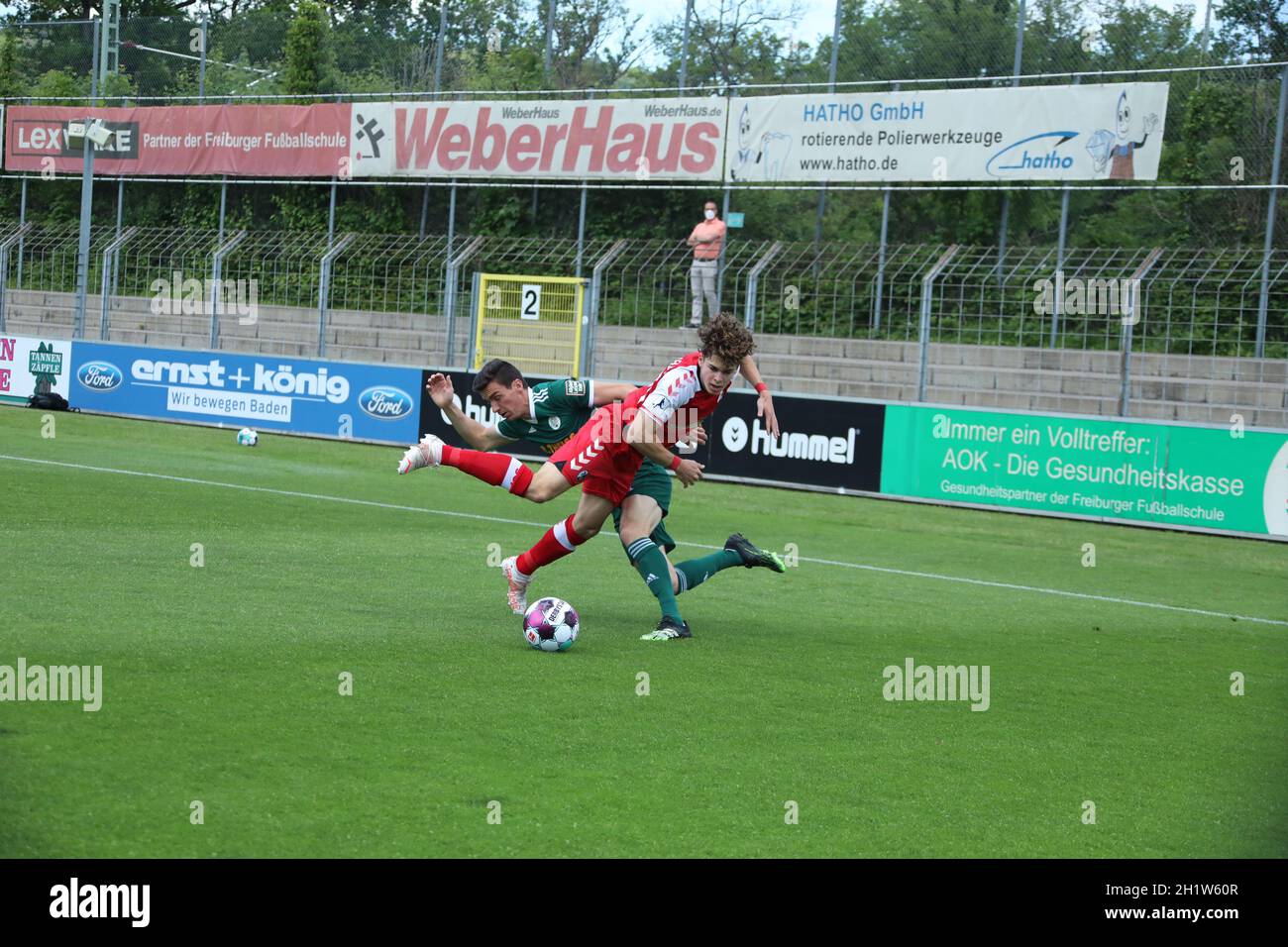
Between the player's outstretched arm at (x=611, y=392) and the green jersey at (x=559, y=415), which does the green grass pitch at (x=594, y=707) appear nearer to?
the green jersey at (x=559, y=415)

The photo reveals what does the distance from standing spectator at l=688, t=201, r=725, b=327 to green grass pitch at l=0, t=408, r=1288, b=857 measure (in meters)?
12.1

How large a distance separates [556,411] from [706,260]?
52.3 feet

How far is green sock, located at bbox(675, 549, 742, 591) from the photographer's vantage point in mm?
10078

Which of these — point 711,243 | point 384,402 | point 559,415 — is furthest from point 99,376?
point 559,415

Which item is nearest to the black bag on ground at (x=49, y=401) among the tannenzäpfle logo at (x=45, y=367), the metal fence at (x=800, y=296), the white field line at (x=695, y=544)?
the tannenzäpfle logo at (x=45, y=367)

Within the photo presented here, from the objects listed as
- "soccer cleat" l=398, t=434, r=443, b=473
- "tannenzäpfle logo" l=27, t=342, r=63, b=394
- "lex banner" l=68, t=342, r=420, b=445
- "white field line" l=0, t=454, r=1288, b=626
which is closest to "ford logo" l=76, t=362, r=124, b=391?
"lex banner" l=68, t=342, r=420, b=445

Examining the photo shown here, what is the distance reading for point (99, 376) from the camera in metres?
26.4

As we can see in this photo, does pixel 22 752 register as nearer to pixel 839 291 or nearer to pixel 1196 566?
pixel 1196 566

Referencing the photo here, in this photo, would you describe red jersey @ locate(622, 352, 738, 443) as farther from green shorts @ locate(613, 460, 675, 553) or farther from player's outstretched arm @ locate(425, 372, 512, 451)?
player's outstretched arm @ locate(425, 372, 512, 451)

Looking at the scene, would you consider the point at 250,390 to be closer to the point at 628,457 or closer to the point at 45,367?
the point at 45,367

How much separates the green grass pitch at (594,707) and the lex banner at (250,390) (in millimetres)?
9410

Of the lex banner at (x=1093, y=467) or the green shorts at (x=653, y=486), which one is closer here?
the green shorts at (x=653, y=486)

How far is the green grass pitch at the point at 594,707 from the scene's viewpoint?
5293 millimetres
